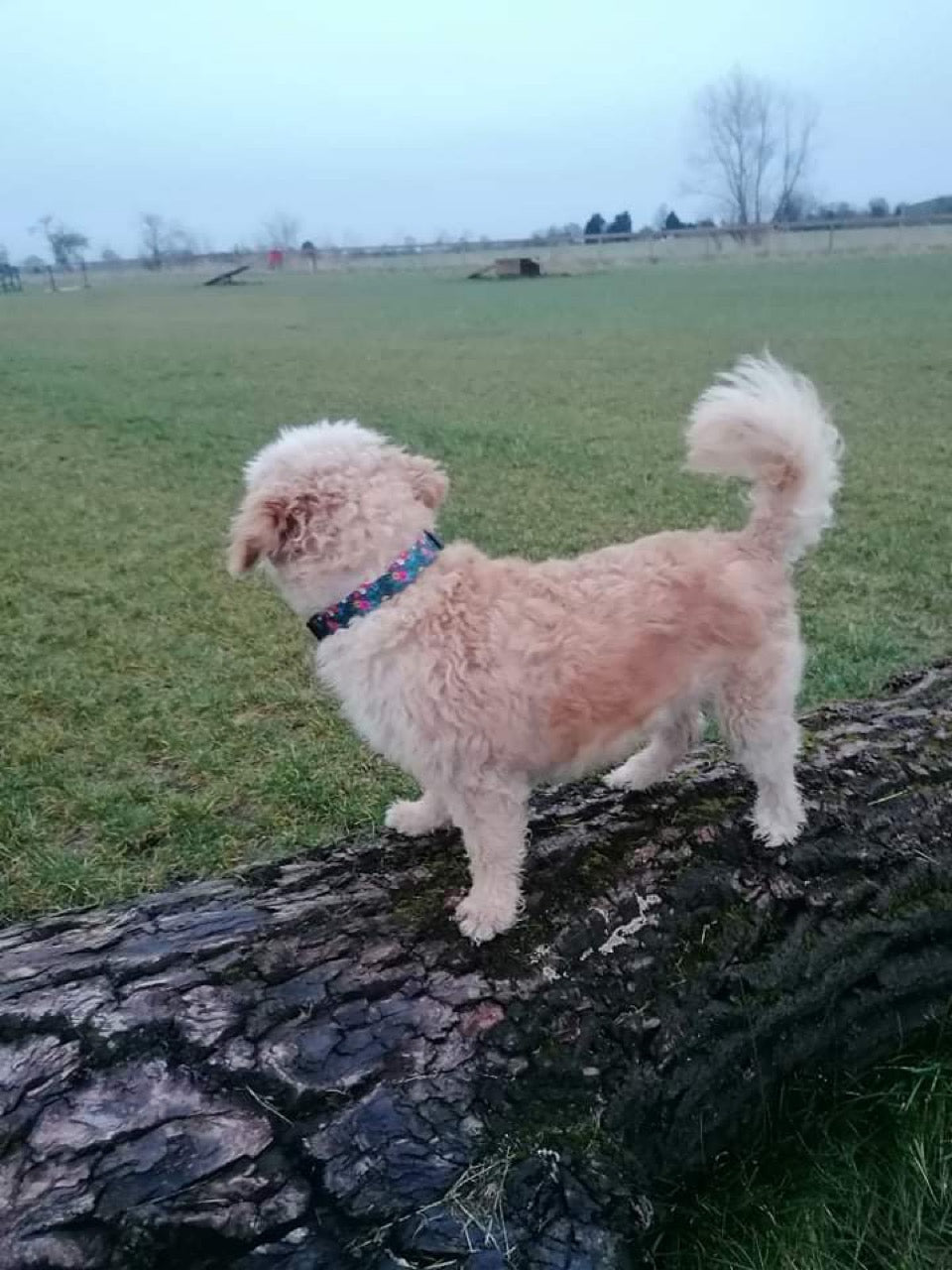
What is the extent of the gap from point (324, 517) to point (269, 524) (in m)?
0.14

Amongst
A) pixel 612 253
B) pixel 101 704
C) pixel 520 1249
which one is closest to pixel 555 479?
pixel 101 704

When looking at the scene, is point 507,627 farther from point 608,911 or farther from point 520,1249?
point 520,1249

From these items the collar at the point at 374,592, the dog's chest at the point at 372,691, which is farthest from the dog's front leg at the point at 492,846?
the collar at the point at 374,592

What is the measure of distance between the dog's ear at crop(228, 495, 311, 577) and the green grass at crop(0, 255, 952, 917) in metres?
1.44

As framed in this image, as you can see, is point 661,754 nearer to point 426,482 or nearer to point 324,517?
point 426,482

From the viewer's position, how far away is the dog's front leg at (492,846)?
2357mm

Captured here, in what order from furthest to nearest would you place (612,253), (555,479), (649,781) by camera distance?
(612,253) < (555,479) < (649,781)

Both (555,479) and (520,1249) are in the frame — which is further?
(555,479)

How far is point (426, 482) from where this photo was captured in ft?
8.86

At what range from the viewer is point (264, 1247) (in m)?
1.83

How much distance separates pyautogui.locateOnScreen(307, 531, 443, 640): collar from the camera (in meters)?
2.55

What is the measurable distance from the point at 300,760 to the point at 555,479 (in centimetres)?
540

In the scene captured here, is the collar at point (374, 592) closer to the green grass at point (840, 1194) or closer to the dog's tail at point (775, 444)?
the dog's tail at point (775, 444)

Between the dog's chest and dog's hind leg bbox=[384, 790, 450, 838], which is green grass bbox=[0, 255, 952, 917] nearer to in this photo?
dog's hind leg bbox=[384, 790, 450, 838]
